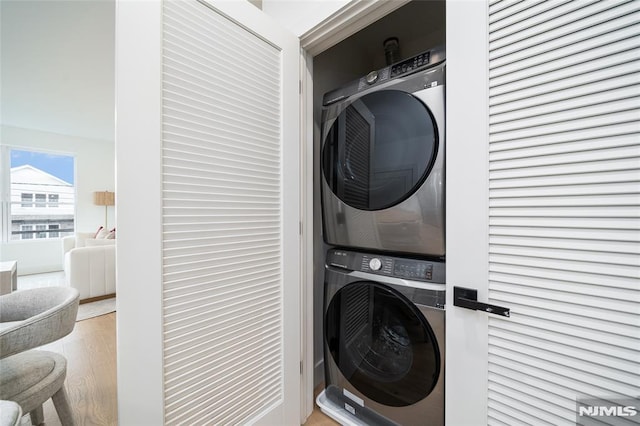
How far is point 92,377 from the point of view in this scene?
1.76 metres

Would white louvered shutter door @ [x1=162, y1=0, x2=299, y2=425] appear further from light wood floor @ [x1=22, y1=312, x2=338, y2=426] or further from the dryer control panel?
light wood floor @ [x1=22, y1=312, x2=338, y2=426]

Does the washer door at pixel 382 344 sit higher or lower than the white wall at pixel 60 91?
lower

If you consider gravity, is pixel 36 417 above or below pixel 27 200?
below

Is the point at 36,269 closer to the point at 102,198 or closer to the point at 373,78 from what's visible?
the point at 102,198

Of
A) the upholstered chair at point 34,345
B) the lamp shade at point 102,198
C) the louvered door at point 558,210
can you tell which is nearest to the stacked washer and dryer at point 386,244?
the louvered door at point 558,210

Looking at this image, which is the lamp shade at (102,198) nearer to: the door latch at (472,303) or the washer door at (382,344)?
the washer door at (382,344)

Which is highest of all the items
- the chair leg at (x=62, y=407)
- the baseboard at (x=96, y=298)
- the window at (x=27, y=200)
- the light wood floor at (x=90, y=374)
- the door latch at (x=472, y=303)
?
the window at (x=27, y=200)

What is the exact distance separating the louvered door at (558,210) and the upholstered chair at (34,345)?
1569 millimetres

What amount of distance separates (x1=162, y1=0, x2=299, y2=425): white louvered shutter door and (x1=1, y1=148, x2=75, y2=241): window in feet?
20.8

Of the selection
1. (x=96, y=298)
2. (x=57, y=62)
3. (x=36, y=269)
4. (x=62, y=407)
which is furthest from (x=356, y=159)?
(x=36, y=269)

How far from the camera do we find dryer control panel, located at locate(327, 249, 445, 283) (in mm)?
965

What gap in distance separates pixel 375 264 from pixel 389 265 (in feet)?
0.23

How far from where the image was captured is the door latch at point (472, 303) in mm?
740

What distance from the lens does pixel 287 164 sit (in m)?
1.18
